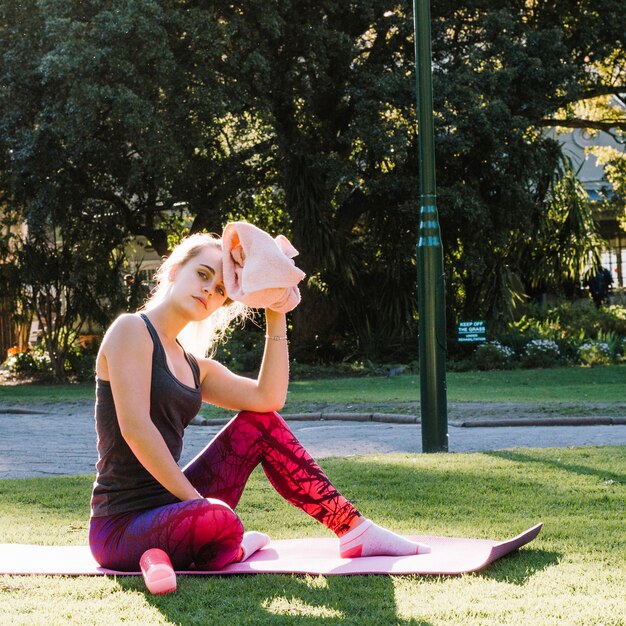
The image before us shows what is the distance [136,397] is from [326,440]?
6.02 metres

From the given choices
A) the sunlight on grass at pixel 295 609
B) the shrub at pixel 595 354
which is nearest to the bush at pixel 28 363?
the shrub at pixel 595 354

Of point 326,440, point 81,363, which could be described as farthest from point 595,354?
point 326,440

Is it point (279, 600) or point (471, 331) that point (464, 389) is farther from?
point (279, 600)

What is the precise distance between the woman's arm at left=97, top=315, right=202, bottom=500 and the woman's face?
0.90ft

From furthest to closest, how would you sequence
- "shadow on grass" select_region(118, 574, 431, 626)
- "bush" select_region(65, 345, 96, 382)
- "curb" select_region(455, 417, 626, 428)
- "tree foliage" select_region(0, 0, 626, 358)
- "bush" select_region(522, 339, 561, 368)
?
"bush" select_region(65, 345, 96, 382)
"bush" select_region(522, 339, 561, 368)
"tree foliage" select_region(0, 0, 626, 358)
"curb" select_region(455, 417, 626, 428)
"shadow on grass" select_region(118, 574, 431, 626)

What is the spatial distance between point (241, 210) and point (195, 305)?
17195 millimetres

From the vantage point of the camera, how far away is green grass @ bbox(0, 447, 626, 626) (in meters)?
3.50

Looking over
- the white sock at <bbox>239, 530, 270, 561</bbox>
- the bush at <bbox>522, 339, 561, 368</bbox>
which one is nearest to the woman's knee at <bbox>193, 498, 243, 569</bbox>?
the white sock at <bbox>239, 530, 270, 561</bbox>

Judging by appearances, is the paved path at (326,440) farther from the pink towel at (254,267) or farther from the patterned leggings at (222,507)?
the pink towel at (254,267)

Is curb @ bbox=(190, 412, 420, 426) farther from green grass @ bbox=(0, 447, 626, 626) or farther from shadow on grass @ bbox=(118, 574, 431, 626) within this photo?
shadow on grass @ bbox=(118, 574, 431, 626)

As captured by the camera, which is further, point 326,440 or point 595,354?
point 595,354

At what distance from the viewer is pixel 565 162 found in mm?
21594

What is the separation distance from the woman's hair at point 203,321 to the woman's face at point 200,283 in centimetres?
3

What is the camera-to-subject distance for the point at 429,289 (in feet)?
27.4
